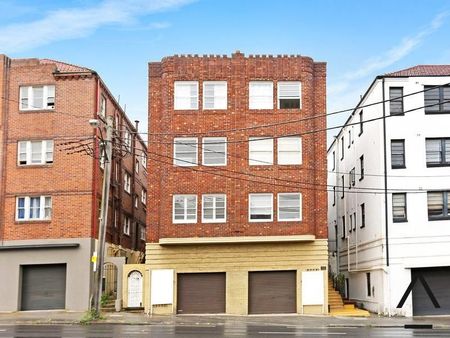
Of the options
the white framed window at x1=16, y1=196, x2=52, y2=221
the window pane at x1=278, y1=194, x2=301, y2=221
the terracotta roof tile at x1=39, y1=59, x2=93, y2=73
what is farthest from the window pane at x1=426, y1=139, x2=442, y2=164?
the white framed window at x1=16, y1=196, x2=52, y2=221

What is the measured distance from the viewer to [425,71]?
36.2 metres

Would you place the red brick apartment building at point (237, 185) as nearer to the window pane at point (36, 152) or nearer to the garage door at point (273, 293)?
the garage door at point (273, 293)

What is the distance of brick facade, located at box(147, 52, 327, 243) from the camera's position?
34.7 m

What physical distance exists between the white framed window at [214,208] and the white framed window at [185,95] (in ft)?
16.7

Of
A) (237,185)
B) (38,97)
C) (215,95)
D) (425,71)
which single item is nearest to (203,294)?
(237,185)

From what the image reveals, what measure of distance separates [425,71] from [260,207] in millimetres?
12011

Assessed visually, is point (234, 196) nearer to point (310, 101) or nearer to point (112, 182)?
point (310, 101)

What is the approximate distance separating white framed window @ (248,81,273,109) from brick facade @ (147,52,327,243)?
0.28 meters

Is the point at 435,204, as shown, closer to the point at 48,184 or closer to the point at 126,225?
the point at 48,184

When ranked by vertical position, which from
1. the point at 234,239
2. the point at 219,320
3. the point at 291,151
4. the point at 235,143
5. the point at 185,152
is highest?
the point at 235,143

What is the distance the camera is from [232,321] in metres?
29.6

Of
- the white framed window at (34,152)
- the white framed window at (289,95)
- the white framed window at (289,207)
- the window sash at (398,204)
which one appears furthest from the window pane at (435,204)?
the white framed window at (34,152)

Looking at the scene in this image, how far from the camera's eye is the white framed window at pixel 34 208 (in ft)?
117

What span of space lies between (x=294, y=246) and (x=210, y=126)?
793cm
